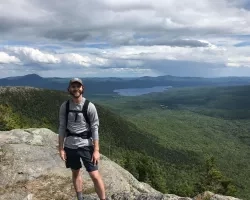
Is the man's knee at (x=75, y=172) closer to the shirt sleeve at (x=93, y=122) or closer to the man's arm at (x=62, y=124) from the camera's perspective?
the man's arm at (x=62, y=124)

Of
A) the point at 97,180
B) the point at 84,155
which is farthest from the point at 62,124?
the point at 97,180

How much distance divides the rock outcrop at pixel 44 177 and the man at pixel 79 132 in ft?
13.2

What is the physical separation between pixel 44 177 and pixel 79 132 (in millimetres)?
8486

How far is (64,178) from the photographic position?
2138 cm

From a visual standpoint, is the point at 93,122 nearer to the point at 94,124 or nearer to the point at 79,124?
the point at 94,124

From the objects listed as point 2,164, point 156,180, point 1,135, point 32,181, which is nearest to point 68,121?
point 32,181

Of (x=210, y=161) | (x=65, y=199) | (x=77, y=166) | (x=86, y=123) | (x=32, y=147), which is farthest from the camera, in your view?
(x=210, y=161)

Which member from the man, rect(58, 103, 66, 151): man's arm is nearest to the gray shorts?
the man

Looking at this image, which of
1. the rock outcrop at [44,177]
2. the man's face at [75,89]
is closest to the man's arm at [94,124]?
the man's face at [75,89]

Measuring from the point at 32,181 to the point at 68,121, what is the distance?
8.38m

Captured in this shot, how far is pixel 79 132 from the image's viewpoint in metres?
14.2

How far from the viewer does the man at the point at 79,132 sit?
46.0ft

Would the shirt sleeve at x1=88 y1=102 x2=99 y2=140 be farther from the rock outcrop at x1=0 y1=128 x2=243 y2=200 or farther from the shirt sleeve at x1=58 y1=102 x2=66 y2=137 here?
the rock outcrop at x1=0 y1=128 x2=243 y2=200

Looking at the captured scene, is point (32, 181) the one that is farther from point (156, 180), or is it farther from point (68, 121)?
point (156, 180)
